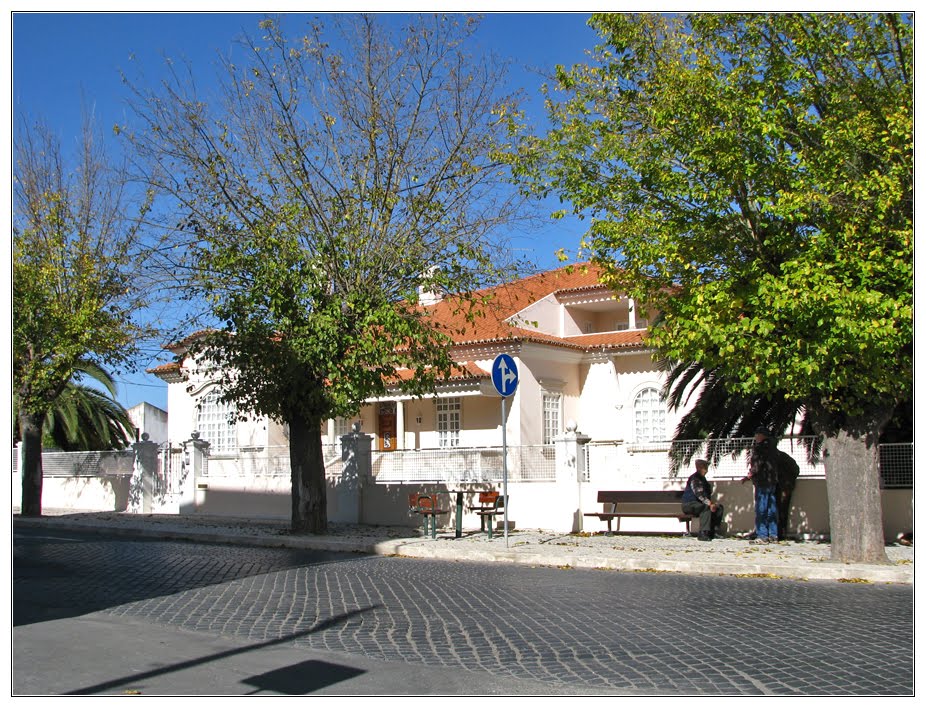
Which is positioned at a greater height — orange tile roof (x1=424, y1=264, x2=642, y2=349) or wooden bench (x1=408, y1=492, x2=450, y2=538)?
orange tile roof (x1=424, y1=264, x2=642, y2=349)

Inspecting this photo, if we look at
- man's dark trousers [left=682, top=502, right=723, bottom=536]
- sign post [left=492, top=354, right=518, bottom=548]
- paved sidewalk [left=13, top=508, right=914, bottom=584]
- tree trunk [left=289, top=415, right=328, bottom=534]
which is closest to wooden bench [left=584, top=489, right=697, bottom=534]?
man's dark trousers [left=682, top=502, right=723, bottom=536]

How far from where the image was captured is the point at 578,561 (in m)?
13.6

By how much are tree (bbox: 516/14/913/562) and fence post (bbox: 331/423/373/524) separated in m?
9.14

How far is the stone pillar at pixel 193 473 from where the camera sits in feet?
81.9

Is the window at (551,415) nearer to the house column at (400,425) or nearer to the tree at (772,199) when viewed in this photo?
the house column at (400,425)

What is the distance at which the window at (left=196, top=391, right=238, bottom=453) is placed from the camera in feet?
108

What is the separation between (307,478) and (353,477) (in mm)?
3037

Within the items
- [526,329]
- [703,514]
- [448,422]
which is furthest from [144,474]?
[703,514]

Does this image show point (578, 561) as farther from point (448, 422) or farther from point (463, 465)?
point (448, 422)

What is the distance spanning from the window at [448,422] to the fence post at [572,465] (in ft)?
35.1

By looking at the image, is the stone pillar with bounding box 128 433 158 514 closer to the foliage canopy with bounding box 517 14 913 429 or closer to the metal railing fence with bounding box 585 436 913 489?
the metal railing fence with bounding box 585 436 913 489

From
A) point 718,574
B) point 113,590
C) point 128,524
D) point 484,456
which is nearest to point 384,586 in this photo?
point 113,590

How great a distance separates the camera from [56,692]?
6004 millimetres

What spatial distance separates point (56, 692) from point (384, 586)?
546 cm
